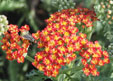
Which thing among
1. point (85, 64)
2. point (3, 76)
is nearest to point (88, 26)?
point (85, 64)

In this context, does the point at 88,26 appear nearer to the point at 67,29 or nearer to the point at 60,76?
the point at 67,29

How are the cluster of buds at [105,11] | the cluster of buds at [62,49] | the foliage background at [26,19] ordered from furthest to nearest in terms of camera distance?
the foliage background at [26,19] < the cluster of buds at [105,11] < the cluster of buds at [62,49]

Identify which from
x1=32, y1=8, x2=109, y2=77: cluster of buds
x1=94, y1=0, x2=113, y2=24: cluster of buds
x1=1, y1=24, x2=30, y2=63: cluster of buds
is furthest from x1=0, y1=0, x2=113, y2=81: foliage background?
x1=1, y1=24, x2=30, y2=63: cluster of buds

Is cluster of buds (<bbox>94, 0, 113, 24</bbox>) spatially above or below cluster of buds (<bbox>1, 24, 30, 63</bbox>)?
above

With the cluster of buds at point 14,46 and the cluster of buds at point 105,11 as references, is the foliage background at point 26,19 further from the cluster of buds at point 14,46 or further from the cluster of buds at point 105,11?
the cluster of buds at point 14,46

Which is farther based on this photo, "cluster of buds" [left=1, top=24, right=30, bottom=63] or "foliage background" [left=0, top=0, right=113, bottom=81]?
"foliage background" [left=0, top=0, right=113, bottom=81]

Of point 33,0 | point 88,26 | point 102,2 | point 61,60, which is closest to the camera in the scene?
point 61,60

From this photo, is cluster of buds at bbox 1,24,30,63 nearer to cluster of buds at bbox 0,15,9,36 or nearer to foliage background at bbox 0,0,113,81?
cluster of buds at bbox 0,15,9,36

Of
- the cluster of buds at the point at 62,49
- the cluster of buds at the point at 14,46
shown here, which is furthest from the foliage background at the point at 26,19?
the cluster of buds at the point at 14,46

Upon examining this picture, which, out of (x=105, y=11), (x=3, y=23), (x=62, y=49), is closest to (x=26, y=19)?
(x=105, y=11)
